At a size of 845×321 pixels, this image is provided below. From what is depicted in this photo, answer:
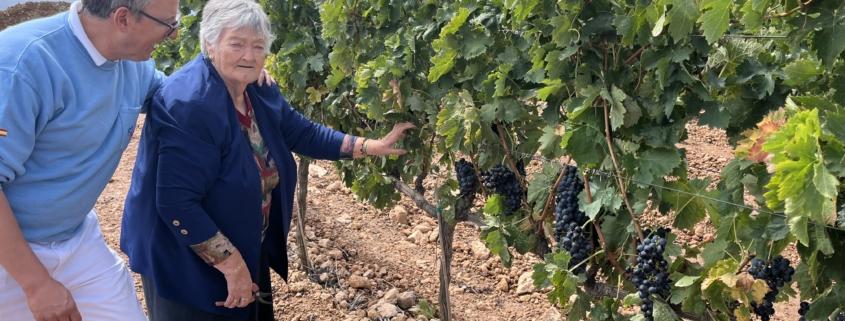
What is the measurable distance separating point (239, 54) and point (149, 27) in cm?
29

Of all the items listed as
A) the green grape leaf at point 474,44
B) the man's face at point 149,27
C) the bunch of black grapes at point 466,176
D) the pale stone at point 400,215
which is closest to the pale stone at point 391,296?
the pale stone at point 400,215

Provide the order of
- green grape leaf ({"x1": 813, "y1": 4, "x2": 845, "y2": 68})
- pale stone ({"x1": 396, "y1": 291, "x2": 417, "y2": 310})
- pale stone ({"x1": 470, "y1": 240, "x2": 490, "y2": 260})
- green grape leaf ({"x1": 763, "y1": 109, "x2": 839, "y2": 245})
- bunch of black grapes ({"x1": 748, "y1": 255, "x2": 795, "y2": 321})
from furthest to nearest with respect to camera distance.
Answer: pale stone ({"x1": 470, "y1": 240, "x2": 490, "y2": 260})
pale stone ({"x1": 396, "y1": 291, "x2": 417, "y2": 310})
bunch of black grapes ({"x1": 748, "y1": 255, "x2": 795, "y2": 321})
green grape leaf ({"x1": 813, "y1": 4, "x2": 845, "y2": 68})
green grape leaf ({"x1": 763, "y1": 109, "x2": 839, "y2": 245})

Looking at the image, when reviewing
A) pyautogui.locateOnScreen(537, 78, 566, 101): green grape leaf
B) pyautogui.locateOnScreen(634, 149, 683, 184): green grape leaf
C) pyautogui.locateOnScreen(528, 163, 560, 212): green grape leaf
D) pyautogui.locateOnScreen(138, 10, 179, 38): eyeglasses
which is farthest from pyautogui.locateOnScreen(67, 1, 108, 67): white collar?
pyautogui.locateOnScreen(634, 149, 683, 184): green grape leaf

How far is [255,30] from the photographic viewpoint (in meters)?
2.35

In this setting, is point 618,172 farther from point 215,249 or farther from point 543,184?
point 215,249

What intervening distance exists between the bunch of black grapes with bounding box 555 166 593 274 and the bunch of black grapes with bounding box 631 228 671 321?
0.75 ft

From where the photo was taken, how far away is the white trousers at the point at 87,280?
2.27 meters

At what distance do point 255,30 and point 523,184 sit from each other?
102 cm

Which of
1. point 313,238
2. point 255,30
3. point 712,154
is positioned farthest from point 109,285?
point 712,154

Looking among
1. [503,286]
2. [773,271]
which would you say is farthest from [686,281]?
[503,286]

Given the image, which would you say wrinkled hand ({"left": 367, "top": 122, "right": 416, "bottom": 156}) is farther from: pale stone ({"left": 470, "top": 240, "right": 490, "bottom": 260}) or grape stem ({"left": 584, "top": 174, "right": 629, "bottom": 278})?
Answer: pale stone ({"left": 470, "top": 240, "right": 490, "bottom": 260})

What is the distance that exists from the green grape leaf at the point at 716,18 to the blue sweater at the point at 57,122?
1.47m

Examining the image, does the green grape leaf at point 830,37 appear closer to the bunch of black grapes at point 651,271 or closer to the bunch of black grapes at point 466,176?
the bunch of black grapes at point 651,271

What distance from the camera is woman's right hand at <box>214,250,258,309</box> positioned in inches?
96.5
